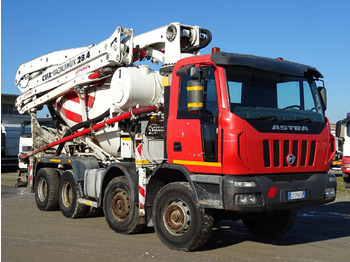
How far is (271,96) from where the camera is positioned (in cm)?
727

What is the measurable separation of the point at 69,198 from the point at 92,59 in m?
3.07

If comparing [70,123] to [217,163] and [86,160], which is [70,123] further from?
[217,163]

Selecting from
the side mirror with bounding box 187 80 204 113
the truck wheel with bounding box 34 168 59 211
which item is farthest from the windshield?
the truck wheel with bounding box 34 168 59 211

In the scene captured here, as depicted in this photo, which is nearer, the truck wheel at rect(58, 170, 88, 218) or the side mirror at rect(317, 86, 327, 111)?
the side mirror at rect(317, 86, 327, 111)

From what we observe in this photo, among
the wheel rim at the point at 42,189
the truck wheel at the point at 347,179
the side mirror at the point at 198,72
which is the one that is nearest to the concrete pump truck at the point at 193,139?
the side mirror at the point at 198,72

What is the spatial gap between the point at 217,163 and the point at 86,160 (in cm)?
435

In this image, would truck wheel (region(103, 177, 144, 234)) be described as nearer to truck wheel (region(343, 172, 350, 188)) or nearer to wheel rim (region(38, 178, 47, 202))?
wheel rim (region(38, 178, 47, 202))

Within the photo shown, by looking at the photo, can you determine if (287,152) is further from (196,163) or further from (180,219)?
(180,219)

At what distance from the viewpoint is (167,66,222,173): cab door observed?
6792 mm

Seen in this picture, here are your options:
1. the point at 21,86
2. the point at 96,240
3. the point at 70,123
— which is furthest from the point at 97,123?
the point at 21,86

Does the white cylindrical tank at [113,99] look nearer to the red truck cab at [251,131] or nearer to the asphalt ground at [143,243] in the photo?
the red truck cab at [251,131]

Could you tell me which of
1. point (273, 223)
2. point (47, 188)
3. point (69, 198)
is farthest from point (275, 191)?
point (47, 188)

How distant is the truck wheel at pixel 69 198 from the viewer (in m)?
10.2

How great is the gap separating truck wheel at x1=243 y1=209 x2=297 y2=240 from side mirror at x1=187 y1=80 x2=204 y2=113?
260cm
